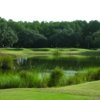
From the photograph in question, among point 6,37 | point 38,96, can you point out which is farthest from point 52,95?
point 6,37

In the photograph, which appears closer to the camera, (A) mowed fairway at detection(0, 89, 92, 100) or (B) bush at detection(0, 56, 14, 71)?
(A) mowed fairway at detection(0, 89, 92, 100)

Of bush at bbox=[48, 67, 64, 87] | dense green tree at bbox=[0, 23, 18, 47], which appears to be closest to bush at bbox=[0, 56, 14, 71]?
bush at bbox=[48, 67, 64, 87]

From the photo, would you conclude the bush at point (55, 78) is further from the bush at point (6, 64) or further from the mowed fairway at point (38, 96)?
the bush at point (6, 64)

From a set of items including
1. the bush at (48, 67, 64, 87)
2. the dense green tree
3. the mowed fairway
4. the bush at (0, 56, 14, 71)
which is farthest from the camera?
the dense green tree

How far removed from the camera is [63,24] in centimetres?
13312

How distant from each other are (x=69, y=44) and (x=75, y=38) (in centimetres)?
238

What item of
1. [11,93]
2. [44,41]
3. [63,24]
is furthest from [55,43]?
[11,93]

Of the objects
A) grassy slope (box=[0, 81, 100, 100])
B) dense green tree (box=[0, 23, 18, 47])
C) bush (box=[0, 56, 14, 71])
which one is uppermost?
dense green tree (box=[0, 23, 18, 47])

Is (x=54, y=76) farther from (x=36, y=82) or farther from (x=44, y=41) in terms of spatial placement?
(x=44, y=41)

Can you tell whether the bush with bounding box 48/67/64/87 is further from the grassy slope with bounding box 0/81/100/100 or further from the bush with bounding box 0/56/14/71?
the bush with bounding box 0/56/14/71

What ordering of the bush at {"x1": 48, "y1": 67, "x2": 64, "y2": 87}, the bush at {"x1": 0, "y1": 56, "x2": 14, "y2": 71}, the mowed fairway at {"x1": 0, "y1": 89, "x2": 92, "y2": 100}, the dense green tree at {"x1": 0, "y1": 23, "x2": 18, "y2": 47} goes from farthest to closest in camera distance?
the dense green tree at {"x1": 0, "y1": 23, "x2": 18, "y2": 47}, the bush at {"x1": 0, "y1": 56, "x2": 14, "y2": 71}, the bush at {"x1": 48, "y1": 67, "x2": 64, "y2": 87}, the mowed fairway at {"x1": 0, "y1": 89, "x2": 92, "y2": 100}

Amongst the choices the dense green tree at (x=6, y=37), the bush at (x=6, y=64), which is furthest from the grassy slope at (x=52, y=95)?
the dense green tree at (x=6, y=37)

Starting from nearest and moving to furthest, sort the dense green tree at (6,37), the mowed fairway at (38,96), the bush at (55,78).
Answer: the mowed fairway at (38,96), the bush at (55,78), the dense green tree at (6,37)

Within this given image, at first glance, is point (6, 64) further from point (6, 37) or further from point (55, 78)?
A: point (6, 37)
